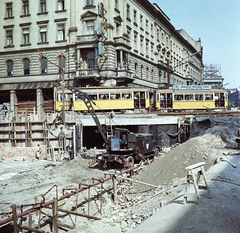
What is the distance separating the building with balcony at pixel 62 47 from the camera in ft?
118

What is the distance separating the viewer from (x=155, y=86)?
52.2 meters

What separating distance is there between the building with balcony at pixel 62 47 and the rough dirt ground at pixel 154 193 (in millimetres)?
16963

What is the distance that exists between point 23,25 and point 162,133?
27.5 m

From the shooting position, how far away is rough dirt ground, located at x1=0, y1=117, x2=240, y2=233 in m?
7.55

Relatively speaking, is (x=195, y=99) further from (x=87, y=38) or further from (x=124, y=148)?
(x=124, y=148)

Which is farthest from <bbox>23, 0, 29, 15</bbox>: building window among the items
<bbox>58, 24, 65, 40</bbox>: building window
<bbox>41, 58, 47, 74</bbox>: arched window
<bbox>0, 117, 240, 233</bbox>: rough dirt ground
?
<bbox>0, 117, 240, 233</bbox>: rough dirt ground

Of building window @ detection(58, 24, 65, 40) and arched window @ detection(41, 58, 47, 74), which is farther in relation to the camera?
arched window @ detection(41, 58, 47, 74)

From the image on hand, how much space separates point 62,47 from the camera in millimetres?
37531

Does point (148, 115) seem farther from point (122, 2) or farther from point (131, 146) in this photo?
point (122, 2)

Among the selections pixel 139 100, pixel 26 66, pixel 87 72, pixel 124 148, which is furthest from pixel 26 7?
pixel 124 148

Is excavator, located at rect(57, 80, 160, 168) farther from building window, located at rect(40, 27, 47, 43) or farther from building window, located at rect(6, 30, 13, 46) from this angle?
building window, located at rect(6, 30, 13, 46)

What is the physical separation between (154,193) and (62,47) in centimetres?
2999

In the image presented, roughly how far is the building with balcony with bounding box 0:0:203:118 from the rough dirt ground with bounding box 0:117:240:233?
1696cm

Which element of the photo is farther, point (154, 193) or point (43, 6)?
point (43, 6)
